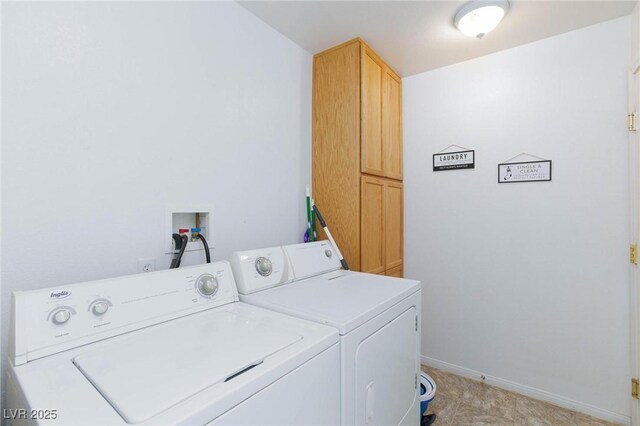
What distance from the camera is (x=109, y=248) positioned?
1.24 meters

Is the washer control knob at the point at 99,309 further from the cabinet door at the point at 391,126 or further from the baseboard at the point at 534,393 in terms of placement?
the baseboard at the point at 534,393

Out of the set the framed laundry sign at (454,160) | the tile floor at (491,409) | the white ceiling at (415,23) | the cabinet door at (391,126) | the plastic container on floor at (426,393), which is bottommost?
the tile floor at (491,409)

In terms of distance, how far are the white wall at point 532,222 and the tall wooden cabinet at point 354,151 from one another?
1.55 feet

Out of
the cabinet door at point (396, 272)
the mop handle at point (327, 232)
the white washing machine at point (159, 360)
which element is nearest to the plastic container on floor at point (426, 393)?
the cabinet door at point (396, 272)

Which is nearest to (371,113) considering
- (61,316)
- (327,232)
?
(327,232)

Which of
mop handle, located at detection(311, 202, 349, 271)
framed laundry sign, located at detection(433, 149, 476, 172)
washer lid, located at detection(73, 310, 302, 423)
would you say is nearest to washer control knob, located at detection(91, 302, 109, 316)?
washer lid, located at detection(73, 310, 302, 423)

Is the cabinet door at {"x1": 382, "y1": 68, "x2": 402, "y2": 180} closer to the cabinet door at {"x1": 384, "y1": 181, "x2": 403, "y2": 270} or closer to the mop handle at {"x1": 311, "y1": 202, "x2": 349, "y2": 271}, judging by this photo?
the cabinet door at {"x1": 384, "y1": 181, "x2": 403, "y2": 270}

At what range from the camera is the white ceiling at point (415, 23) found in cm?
177

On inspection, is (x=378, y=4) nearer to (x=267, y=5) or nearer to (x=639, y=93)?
(x=267, y=5)

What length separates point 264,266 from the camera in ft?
4.83

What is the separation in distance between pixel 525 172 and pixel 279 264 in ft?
6.29

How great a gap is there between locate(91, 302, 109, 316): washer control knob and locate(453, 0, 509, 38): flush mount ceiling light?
229 cm

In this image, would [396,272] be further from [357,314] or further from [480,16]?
[480,16]

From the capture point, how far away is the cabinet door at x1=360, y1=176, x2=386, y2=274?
6.91 feet
